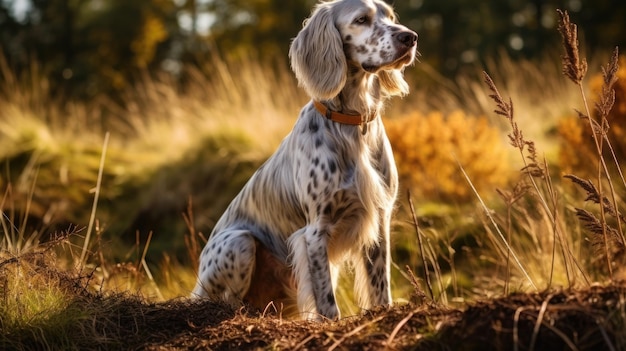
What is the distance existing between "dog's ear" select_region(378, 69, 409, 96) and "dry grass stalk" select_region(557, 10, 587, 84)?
4.54 ft

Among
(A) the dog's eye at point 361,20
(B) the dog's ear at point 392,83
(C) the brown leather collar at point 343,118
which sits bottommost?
(C) the brown leather collar at point 343,118

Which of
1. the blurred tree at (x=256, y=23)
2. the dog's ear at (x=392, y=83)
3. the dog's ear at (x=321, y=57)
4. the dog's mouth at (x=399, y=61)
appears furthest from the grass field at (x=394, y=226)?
the blurred tree at (x=256, y=23)

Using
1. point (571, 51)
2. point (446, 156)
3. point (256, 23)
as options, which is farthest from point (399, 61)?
point (256, 23)

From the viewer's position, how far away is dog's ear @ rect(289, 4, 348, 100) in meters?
3.45

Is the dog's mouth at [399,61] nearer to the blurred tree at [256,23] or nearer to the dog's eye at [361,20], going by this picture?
the dog's eye at [361,20]

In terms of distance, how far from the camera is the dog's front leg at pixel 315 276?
340 centimetres

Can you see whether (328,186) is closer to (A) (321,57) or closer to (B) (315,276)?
(B) (315,276)

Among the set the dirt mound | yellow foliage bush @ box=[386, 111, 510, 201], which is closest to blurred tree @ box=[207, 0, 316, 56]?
yellow foliage bush @ box=[386, 111, 510, 201]

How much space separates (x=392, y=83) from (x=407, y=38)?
43 centimetres

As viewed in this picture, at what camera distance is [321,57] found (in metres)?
3.54

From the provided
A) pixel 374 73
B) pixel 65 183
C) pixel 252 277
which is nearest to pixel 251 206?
pixel 252 277

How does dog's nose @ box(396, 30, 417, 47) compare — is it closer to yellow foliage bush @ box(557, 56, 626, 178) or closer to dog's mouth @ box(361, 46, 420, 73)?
dog's mouth @ box(361, 46, 420, 73)

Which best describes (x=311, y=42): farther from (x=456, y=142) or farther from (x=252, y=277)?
(x=456, y=142)

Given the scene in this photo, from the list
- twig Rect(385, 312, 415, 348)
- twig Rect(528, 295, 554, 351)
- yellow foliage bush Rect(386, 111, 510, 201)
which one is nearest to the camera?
twig Rect(528, 295, 554, 351)
